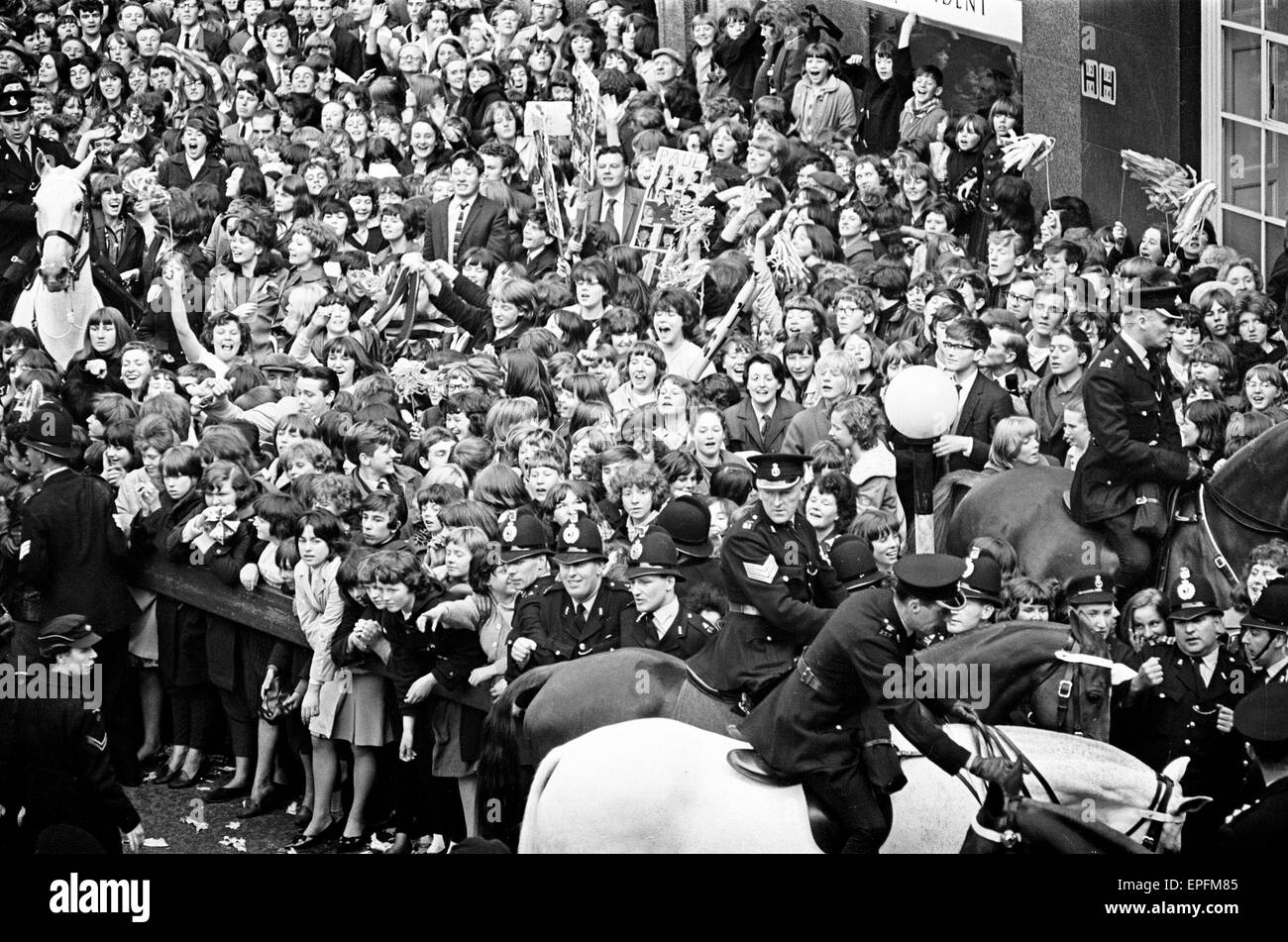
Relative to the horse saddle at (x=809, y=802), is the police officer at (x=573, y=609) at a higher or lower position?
higher

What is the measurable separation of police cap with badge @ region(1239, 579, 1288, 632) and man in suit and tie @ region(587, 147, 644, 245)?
7550 mm

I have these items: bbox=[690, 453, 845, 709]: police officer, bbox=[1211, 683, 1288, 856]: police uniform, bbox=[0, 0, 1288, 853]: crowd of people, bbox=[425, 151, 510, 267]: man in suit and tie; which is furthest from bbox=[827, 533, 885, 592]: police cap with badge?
bbox=[425, 151, 510, 267]: man in suit and tie

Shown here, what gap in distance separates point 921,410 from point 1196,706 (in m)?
1.66

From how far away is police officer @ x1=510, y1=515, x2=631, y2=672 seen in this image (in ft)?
31.3

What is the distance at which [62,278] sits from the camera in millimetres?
14125

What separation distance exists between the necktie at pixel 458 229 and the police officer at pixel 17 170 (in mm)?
3237

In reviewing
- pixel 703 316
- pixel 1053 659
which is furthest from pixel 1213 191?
pixel 1053 659

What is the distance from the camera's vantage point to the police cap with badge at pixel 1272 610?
27.9 ft

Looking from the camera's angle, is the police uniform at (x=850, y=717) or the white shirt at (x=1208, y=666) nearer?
the police uniform at (x=850, y=717)

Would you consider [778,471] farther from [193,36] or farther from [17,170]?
[193,36]

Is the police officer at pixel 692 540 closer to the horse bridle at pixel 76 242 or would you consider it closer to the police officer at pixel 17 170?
the horse bridle at pixel 76 242

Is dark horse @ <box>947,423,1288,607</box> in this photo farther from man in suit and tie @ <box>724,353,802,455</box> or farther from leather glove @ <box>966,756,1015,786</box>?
leather glove @ <box>966,756,1015,786</box>

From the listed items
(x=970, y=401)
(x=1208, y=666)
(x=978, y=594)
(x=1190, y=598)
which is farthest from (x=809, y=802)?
(x=970, y=401)

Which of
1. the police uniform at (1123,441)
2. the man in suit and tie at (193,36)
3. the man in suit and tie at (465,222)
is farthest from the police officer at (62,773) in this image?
the man in suit and tie at (193,36)
